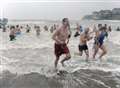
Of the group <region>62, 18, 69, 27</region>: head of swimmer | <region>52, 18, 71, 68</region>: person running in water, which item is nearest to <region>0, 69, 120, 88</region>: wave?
<region>52, 18, 71, 68</region>: person running in water

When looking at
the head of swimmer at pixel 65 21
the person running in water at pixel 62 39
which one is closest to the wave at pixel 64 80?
the person running in water at pixel 62 39

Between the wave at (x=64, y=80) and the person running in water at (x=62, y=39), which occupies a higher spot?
the person running in water at (x=62, y=39)

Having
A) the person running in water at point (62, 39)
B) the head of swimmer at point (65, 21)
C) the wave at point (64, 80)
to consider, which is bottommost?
the wave at point (64, 80)

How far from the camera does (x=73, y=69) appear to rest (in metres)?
8.66

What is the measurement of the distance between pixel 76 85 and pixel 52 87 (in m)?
0.60

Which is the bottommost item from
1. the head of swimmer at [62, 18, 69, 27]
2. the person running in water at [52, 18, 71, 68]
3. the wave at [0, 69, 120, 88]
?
the wave at [0, 69, 120, 88]

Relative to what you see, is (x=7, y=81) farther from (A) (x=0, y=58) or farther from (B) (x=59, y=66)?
(A) (x=0, y=58)

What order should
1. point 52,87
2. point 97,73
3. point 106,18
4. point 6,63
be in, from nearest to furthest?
point 52,87, point 97,73, point 6,63, point 106,18

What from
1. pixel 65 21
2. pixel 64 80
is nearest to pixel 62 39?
pixel 65 21

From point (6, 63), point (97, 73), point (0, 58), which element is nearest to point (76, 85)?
point (97, 73)

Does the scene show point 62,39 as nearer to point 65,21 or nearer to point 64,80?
point 65,21

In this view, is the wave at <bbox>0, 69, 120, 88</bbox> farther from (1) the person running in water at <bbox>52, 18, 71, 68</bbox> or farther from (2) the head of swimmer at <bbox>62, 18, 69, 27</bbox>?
(2) the head of swimmer at <bbox>62, 18, 69, 27</bbox>

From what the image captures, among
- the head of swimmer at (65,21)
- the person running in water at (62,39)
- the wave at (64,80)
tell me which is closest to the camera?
the wave at (64,80)

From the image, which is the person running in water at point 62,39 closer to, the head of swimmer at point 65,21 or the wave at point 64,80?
the head of swimmer at point 65,21
